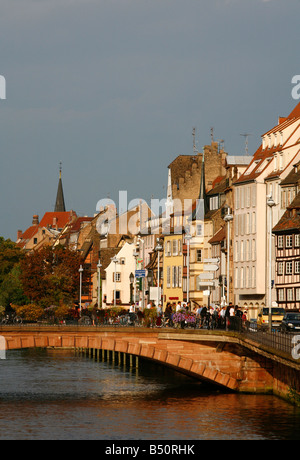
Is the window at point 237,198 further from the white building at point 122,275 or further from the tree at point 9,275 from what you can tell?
the tree at point 9,275

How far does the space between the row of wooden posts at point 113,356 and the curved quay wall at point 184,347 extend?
22743 mm

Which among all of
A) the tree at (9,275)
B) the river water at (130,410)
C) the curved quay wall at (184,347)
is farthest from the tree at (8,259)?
the curved quay wall at (184,347)

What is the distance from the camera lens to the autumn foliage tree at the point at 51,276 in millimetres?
153375

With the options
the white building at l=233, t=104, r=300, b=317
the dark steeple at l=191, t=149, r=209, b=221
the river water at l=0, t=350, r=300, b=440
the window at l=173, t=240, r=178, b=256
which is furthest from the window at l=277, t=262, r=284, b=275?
the window at l=173, t=240, r=178, b=256

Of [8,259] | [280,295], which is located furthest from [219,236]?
[8,259]

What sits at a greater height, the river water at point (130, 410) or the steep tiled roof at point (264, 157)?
the steep tiled roof at point (264, 157)

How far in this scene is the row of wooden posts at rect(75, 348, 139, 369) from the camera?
106 meters

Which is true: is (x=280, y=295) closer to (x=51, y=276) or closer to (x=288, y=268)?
(x=288, y=268)

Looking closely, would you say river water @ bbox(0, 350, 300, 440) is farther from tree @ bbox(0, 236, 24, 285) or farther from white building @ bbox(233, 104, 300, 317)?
tree @ bbox(0, 236, 24, 285)

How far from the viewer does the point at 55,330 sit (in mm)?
74000

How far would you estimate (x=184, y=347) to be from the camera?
72.6 metres

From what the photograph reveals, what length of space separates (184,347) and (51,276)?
8204cm

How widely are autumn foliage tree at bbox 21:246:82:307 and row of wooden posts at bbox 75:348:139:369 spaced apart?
20.8m

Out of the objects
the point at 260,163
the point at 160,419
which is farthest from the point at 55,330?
the point at 260,163
